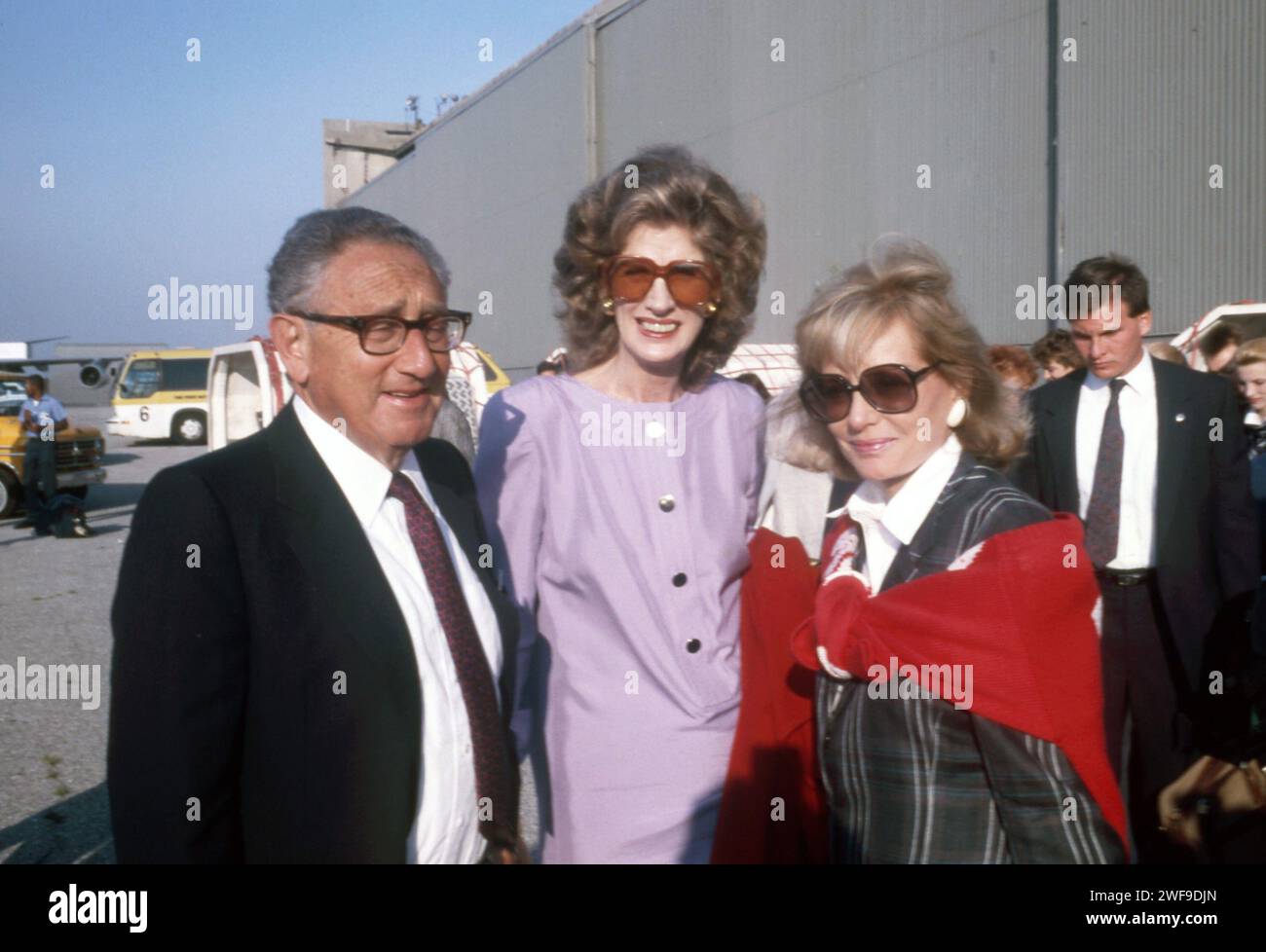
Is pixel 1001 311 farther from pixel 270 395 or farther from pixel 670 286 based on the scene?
pixel 670 286

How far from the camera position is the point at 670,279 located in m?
2.36

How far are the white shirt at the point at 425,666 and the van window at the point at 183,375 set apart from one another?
30381mm

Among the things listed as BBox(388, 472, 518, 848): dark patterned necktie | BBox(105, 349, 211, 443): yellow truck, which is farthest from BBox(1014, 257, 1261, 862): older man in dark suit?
BBox(105, 349, 211, 443): yellow truck

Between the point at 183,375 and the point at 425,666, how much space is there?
102 feet

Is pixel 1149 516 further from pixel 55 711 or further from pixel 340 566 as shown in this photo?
pixel 55 711

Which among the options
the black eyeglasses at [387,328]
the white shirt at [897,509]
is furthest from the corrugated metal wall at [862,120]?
the black eyeglasses at [387,328]

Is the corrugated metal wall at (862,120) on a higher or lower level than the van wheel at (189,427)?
higher

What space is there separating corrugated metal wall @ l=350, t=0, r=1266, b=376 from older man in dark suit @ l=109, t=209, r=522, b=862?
13.0 ft

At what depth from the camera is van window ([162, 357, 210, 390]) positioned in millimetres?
29953

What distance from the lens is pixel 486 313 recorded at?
1081 inches

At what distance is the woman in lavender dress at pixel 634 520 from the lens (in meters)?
2.24

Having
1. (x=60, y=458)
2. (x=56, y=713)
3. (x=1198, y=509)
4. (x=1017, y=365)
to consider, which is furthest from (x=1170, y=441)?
(x=60, y=458)

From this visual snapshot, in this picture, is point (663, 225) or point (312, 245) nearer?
point (312, 245)

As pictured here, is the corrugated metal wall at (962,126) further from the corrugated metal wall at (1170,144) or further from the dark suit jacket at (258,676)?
the dark suit jacket at (258,676)
